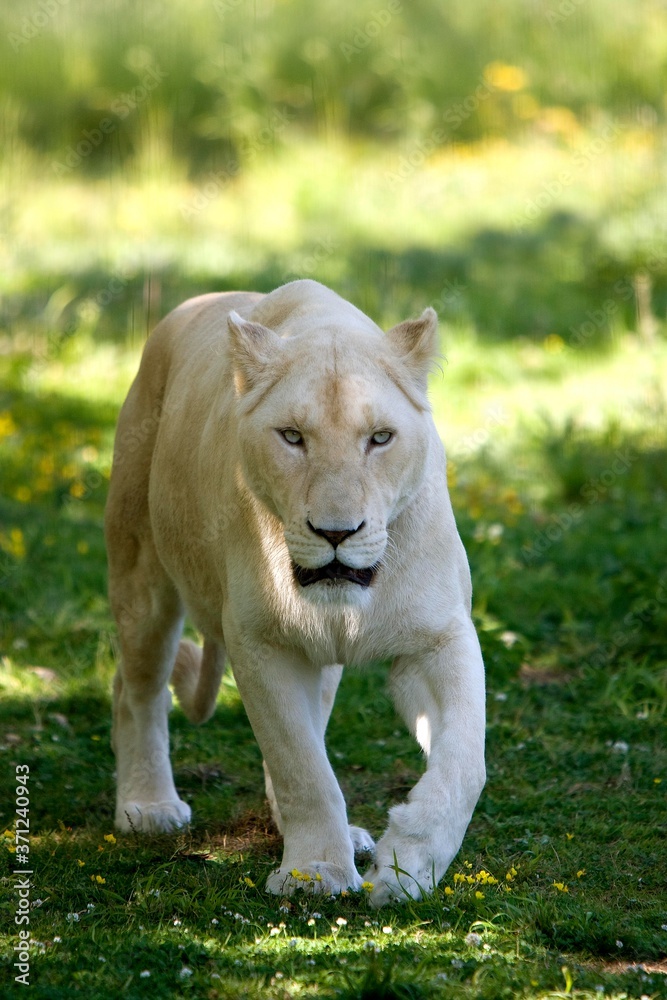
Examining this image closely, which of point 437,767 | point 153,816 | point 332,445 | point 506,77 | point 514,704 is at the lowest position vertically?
point 153,816

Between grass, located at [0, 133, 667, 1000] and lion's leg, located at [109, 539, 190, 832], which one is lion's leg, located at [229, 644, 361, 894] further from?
lion's leg, located at [109, 539, 190, 832]

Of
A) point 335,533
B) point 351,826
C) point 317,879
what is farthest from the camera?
point 351,826

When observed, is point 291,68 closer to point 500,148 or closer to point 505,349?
point 500,148

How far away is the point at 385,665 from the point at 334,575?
252 cm

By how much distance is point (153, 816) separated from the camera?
14.5 ft

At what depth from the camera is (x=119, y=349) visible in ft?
32.3

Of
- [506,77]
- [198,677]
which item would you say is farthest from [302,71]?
[198,677]

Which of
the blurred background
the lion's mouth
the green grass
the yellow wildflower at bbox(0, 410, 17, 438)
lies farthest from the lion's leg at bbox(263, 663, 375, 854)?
the yellow wildflower at bbox(0, 410, 17, 438)

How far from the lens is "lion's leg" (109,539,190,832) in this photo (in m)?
4.60

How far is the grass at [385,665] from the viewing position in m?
3.24

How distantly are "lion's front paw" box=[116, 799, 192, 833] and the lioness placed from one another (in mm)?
410

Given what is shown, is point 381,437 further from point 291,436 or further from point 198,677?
point 198,677

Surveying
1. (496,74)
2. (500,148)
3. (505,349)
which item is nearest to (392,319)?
(505,349)

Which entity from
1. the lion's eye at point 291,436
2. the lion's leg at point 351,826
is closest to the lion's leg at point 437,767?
the lion's leg at point 351,826
